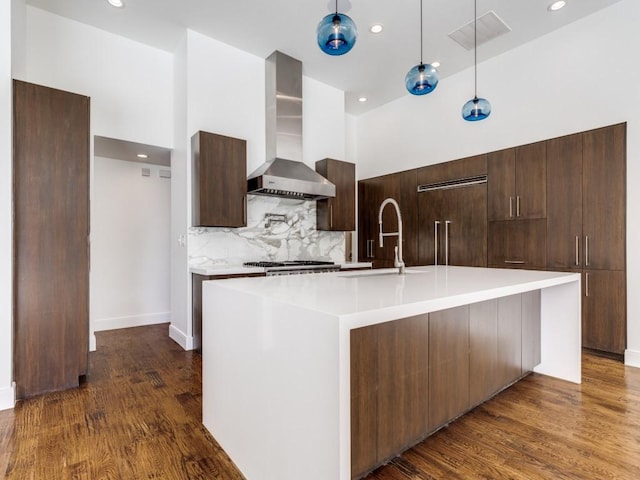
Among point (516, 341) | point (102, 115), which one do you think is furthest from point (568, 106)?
point (102, 115)

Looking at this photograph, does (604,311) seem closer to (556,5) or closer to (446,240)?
(446,240)

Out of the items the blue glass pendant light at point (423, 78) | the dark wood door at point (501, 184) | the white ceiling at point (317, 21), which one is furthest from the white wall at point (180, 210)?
the dark wood door at point (501, 184)

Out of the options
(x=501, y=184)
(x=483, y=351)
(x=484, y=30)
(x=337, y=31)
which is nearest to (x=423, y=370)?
(x=483, y=351)

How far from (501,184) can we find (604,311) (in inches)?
63.8

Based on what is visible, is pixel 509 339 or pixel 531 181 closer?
pixel 509 339

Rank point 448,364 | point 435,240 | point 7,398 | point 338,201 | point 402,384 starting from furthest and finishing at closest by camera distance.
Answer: point 338,201 < point 435,240 < point 7,398 < point 448,364 < point 402,384

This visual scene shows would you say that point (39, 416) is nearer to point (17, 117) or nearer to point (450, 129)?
point (17, 117)

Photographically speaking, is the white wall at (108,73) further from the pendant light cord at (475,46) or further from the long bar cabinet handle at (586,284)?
the long bar cabinet handle at (586,284)

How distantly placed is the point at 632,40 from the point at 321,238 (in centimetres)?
384

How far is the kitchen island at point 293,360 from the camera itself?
3.61ft

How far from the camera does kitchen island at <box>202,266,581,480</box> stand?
1.10 meters

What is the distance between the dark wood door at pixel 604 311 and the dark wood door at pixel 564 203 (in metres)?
0.22

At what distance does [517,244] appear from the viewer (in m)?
3.83

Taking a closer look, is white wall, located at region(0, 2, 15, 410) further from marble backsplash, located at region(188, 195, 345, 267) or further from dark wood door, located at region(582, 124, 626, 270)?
dark wood door, located at region(582, 124, 626, 270)
